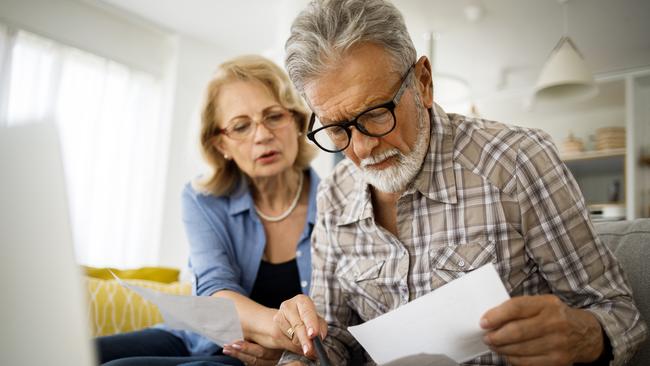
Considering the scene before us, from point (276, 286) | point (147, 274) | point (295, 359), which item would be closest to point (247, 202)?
point (276, 286)

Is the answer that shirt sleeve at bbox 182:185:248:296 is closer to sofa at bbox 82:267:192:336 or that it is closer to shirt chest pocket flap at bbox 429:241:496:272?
sofa at bbox 82:267:192:336

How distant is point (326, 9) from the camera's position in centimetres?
93

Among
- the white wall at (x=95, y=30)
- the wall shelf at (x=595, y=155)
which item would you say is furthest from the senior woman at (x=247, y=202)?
the wall shelf at (x=595, y=155)

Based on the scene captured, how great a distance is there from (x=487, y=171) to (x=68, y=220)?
75 cm

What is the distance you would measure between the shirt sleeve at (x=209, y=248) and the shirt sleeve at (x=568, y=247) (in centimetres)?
81

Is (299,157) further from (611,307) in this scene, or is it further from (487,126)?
(611,307)

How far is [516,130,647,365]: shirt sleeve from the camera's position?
81 cm

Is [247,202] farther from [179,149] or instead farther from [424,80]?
[179,149]

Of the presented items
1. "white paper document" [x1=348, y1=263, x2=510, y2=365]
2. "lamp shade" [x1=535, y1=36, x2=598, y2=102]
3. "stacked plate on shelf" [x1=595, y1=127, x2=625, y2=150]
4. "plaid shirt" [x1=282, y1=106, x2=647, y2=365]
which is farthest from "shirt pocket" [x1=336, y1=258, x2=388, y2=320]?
"stacked plate on shelf" [x1=595, y1=127, x2=625, y2=150]

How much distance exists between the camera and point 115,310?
73.3 inches

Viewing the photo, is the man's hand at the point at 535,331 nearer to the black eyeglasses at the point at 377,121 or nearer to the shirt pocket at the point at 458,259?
the shirt pocket at the point at 458,259

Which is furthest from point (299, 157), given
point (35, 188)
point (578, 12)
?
point (578, 12)

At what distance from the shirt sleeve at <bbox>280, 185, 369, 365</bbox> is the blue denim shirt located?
0.91 feet

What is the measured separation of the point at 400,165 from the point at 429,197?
0.09 meters
